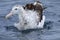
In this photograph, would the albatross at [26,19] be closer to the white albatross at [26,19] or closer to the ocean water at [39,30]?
the white albatross at [26,19]

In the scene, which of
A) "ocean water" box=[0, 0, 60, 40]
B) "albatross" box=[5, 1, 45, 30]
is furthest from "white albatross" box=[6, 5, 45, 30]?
"ocean water" box=[0, 0, 60, 40]

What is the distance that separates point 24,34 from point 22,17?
714 mm

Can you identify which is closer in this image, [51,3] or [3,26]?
[3,26]

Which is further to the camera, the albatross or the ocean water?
the albatross

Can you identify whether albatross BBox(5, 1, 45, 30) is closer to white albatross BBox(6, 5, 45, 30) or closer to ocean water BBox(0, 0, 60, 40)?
white albatross BBox(6, 5, 45, 30)

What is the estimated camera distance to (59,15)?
15016 mm

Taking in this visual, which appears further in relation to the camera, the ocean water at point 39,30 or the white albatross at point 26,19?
the white albatross at point 26,19

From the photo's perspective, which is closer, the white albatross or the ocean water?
the ocean water

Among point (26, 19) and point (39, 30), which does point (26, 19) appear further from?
point (39, 30)

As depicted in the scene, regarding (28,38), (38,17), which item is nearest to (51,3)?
(38,17)

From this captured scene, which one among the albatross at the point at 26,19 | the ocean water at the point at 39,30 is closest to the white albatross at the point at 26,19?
the albatross at the point at 26,19

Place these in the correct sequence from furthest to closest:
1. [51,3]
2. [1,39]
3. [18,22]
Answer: [51,3]
[18,22]
[1,39]

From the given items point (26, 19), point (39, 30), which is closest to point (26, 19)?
point (26, 19)

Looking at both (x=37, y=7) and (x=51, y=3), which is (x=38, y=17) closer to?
(x=37, y=7)
